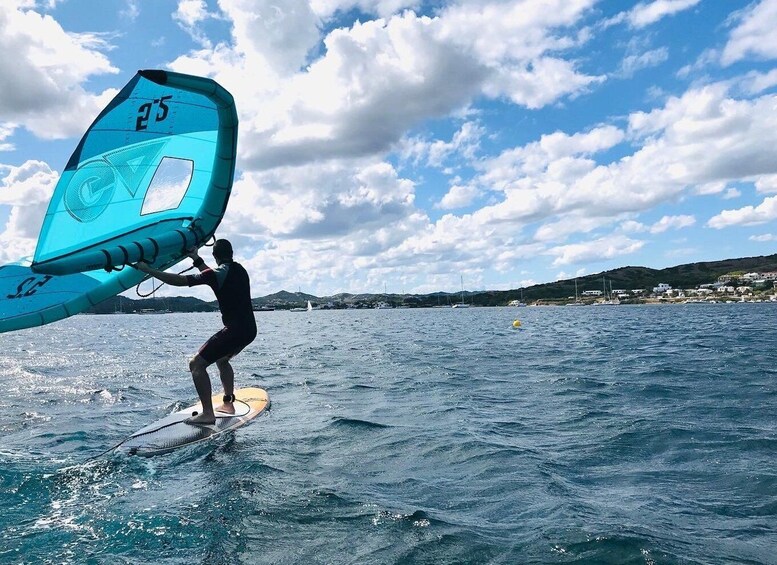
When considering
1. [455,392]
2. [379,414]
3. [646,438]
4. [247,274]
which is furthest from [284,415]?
[646,438]

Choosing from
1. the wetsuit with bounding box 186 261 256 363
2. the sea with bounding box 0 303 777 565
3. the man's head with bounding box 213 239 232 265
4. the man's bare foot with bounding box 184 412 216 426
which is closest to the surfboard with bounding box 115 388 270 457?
the man's bare foot with bounding box 184 412 216 426

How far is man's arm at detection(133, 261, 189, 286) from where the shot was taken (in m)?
7.89

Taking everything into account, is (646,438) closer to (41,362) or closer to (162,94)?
(162,94)

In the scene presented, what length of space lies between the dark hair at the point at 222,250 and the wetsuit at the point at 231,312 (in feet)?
0.38

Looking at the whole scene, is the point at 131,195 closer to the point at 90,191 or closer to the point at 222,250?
the point at 90,191

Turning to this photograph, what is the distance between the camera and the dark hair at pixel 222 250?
9344mm

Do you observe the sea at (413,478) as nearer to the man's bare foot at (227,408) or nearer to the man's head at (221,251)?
the man's bare foot at (227,408)

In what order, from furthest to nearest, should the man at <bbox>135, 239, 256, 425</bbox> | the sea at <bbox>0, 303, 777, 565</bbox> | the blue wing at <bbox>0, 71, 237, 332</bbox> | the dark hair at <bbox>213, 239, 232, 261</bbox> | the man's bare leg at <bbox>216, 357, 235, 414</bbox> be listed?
the man's bare leg at <bbox>216, 357, 235, 414</bbox> < the dark hair at <bbox>213, 239, 232, 261</bbox> < the man at <bbox>135, 239, 256, 425</bbox> < the blue wing at <bbox>0, 71, 237, 332</bbox> < the sea at <bbox>0, 303, 777, 565</bbox>

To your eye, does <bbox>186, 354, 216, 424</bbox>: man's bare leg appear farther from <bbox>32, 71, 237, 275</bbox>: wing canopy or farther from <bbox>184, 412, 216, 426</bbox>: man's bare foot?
<bbox>32, 71, 237, 275</bbox>: wing canopy

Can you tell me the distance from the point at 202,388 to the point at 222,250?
2507 millimetres

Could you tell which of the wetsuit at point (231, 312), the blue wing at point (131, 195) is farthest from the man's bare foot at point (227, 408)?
the blue wing at point (131, 195)

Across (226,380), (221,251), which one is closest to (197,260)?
(221,251)

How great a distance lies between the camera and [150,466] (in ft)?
26.2

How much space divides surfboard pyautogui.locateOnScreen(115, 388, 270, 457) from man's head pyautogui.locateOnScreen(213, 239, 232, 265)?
305cm
